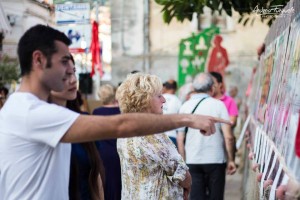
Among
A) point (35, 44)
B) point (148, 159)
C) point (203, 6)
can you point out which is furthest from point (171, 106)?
point (35, 44)

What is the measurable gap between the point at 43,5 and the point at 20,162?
643 centimetres

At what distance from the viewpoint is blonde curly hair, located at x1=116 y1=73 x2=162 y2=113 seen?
407 cm

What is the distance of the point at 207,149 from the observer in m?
6.49

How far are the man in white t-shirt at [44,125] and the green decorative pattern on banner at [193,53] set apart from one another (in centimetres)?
1306

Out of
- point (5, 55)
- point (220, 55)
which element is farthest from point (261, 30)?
point (5, 55)

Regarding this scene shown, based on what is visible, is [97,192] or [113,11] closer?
[97,192]

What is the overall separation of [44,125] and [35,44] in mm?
386

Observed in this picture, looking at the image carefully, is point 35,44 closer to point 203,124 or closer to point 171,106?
point 203,124

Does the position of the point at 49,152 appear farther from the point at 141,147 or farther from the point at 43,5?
the point at 43,5

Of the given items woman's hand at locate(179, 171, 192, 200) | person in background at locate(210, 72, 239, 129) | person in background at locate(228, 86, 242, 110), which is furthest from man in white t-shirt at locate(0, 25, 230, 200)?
person in background at locate(228, 86, 242, 110)

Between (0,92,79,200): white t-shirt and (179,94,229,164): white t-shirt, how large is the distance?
3855 millimetres

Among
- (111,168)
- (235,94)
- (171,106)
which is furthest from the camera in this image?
(235,94)

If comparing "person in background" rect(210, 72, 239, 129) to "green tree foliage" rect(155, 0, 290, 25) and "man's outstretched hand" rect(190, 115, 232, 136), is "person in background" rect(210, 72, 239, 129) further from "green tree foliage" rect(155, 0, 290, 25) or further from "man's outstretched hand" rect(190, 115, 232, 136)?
"man's outstretched hand" rect(190, 115, 232, 136)

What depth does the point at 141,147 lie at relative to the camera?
4000mm
